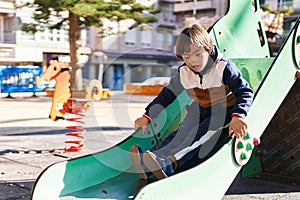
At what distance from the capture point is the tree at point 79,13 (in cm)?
1546

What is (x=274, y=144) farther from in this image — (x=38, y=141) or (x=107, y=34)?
(x=107, y=34)

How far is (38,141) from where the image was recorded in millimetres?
6082

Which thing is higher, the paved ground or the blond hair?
the blond hair

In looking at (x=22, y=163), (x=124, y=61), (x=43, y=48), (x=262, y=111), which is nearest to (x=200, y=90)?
(x=262, y=111)

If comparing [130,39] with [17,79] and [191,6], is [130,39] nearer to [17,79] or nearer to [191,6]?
[191,6]

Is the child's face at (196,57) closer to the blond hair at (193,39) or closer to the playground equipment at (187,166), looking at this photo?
the blond hair at (193,39)

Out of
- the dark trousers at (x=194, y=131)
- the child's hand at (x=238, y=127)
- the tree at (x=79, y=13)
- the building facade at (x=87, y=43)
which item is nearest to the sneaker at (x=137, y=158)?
the dark trousers at (x=194, y=131)

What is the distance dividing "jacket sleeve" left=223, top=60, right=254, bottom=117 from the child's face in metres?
0.16

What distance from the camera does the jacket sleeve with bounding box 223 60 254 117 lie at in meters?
2.66

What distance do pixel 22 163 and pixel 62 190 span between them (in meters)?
1.94

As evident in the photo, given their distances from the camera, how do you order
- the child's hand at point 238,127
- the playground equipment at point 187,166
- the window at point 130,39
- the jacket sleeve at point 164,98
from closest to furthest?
the playground equipment at point 187,166 < the child's hand at point 238,127 < the jacket sleeve at point 164,98 < the window at point 130,39

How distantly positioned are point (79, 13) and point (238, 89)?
1339 cm

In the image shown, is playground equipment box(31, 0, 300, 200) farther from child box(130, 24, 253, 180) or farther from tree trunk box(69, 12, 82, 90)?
tree trunk box(69, 12, 82, 90)

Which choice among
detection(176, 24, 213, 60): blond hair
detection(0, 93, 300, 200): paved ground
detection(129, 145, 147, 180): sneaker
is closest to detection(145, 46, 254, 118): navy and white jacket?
detection(176, 24, 213, 60): blond hair
